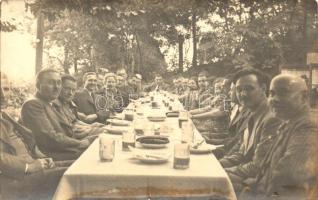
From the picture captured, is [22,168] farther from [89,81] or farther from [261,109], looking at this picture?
[261,109]

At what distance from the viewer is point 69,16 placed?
3035mm

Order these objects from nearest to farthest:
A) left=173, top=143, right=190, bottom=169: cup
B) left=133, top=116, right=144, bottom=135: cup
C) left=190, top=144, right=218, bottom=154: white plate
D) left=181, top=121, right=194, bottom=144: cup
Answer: left=173, top=143, right=190, bottom=169: cup
left=190, top=144, right=218, bottom=154: white plate
left=181, top=121, right=194, bottom=144: cup
left=133, top=116, right=144, bottom=135: cup

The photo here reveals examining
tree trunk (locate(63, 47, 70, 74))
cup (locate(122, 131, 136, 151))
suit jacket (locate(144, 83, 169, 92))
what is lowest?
cup (locate(122, 131, 136, 151))

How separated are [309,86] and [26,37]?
204cm

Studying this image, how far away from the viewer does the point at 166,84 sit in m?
3.13

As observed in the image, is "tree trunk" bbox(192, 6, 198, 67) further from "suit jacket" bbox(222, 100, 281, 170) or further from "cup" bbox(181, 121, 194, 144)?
"suit jacket" bbox(222, 100, 281, 170)

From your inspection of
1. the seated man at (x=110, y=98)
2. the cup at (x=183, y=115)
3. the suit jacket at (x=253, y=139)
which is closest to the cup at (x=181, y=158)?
the cup at (x=183, y=115)

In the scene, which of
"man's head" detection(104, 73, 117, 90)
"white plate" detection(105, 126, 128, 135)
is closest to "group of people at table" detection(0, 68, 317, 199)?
"man's head" detection(104, 73, 117, 90)

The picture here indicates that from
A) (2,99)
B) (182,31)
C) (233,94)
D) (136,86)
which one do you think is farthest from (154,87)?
(2,99)

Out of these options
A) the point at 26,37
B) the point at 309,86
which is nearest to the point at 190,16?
the point at 309,86

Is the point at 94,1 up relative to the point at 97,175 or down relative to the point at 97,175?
up

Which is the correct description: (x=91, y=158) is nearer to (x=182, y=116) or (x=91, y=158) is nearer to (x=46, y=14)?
(x=182, y=116)

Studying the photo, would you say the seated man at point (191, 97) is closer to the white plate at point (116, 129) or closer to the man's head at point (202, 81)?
the man's head at point (202, 81)

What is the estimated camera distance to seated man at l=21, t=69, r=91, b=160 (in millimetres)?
3051
